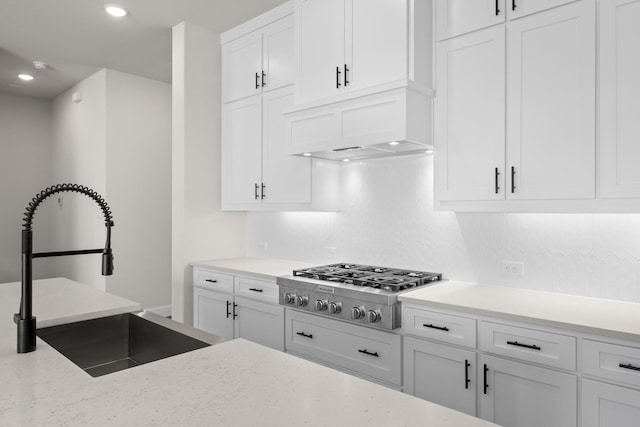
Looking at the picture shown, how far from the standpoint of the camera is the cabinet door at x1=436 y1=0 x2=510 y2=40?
7.44 ft

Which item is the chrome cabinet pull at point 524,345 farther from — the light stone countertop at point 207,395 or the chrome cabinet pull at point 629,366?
the light stone countertop at point 207,395

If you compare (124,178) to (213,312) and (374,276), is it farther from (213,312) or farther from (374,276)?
(374,276)

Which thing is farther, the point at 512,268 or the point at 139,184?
the point at 139,184

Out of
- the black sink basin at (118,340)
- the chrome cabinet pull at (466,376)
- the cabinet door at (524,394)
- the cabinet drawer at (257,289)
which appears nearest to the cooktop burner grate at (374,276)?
the cabinet drawer at (257,289)

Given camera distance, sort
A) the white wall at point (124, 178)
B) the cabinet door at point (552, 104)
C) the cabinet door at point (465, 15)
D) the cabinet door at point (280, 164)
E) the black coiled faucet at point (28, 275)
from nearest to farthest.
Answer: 1. the black coiled faucet at point (28, 275)
2. the cabinet door at point (552, 104)
3. the cabinet door at point (465, 15)
4. the cabinet door at point (280, 164)
5. the white wall at point (124, 178)

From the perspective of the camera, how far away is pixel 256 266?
3.43m

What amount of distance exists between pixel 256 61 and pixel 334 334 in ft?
7.62

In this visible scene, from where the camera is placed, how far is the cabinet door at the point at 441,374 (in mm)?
2023

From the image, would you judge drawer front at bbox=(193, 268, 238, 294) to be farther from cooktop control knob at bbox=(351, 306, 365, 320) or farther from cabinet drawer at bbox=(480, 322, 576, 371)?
cabinet drawer at bbox=(480, 322, 576, 371)

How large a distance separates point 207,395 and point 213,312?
8.44 ft

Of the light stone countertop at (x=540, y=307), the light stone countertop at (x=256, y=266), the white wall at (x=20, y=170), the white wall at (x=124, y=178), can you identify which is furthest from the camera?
the white wall at (x=20, y=170)

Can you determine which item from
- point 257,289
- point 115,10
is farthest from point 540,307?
point 115,10

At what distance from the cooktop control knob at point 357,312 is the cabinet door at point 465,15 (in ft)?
5.40

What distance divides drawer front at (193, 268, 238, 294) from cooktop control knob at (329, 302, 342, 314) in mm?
1110
